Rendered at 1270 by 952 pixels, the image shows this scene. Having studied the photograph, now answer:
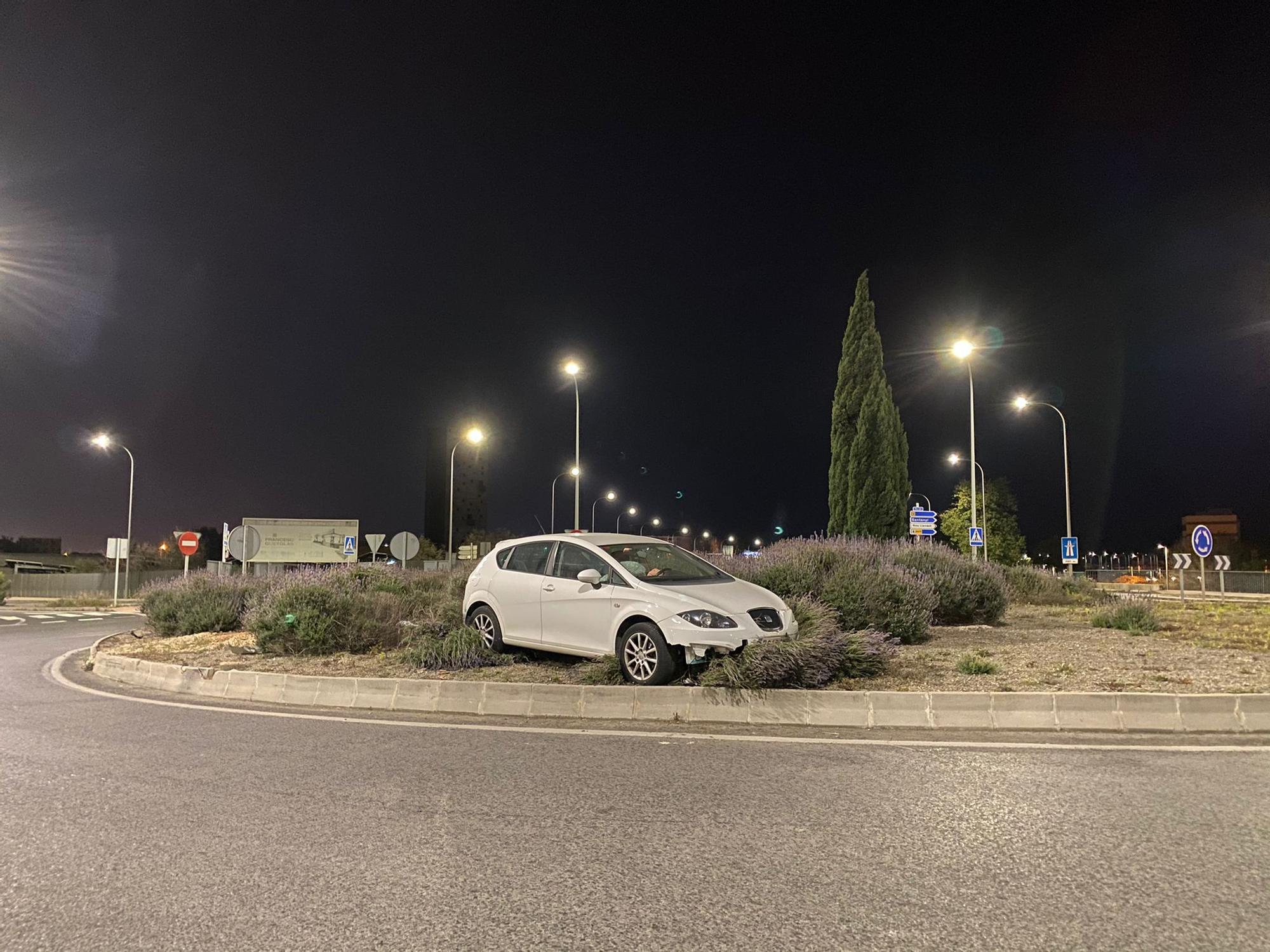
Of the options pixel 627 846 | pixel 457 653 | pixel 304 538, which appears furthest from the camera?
pixel 304 538

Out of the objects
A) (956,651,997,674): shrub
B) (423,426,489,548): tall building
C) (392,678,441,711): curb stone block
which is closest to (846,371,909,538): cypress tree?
(956,651,997,674): shrub

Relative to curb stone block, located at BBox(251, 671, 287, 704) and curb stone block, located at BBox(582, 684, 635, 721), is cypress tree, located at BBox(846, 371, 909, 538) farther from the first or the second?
curb stone block, located at BBox(251, 671, 287, 704)

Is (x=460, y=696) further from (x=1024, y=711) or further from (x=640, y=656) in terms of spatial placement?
(x=1024, y=711)

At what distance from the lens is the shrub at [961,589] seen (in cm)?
1683

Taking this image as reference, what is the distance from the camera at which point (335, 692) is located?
10062 mm

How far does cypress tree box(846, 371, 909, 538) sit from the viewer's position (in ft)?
93.0

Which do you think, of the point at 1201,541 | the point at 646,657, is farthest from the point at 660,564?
the point at 1201,541

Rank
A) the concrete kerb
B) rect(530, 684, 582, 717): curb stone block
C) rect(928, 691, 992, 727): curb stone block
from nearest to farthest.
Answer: the concrete kerb
rect(928, 691, 992, 727): curb stone block
rect(530, 684, 582, 717): curb stone block

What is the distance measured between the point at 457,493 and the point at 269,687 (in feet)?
428

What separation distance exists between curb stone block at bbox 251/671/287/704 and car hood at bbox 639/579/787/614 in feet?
14.4

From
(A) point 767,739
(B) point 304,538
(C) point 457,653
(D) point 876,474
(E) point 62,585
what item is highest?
(D) point 876,474

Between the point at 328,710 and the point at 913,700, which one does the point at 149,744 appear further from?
the point at 913,700

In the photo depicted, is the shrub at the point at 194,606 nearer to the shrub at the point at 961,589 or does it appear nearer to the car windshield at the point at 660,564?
the car windshield at the point at 660,564

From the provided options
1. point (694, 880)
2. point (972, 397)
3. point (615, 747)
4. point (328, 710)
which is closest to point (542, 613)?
point (328, 710)
